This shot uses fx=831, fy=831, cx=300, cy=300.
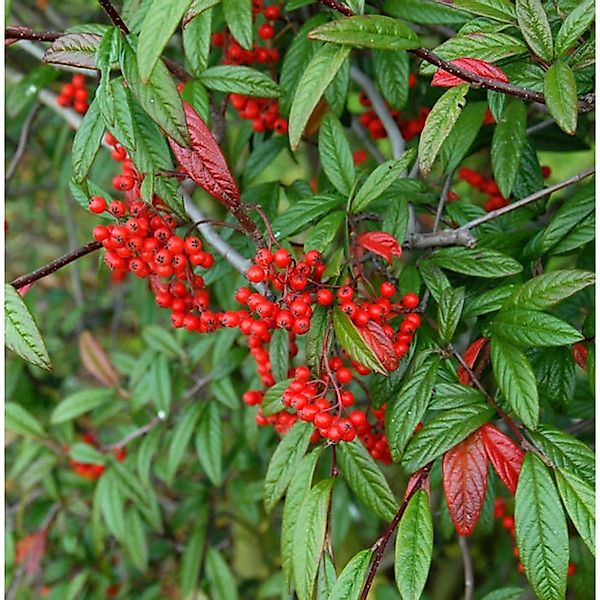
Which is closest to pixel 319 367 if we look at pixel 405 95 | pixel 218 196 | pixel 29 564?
pixel 218 196

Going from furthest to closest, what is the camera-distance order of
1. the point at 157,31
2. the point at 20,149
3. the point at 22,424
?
the point at 22,424
the point at 20,149
the point at 157,31

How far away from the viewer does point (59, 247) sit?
2.65 m

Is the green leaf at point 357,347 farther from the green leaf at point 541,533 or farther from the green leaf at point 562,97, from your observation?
the green leaf at point 562,97

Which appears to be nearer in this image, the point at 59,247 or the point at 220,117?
the point at 220,117

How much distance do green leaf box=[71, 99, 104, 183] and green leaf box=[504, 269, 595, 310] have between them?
0.50m

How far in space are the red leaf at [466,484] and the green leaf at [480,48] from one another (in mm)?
416

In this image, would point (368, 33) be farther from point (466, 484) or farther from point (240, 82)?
point (466, 484)

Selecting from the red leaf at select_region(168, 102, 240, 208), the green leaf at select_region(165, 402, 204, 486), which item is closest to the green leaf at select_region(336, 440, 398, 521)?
the red leaf at select_region(168, 102, 240, 208)

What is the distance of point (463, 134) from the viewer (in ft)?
3.75

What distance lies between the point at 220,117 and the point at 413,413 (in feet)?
1.76

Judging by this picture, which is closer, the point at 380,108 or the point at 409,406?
the point at 409,406

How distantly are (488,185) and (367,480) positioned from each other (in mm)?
589

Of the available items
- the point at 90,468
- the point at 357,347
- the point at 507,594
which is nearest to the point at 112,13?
the point at 357,347

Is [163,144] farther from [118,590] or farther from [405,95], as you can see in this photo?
[118,590]
